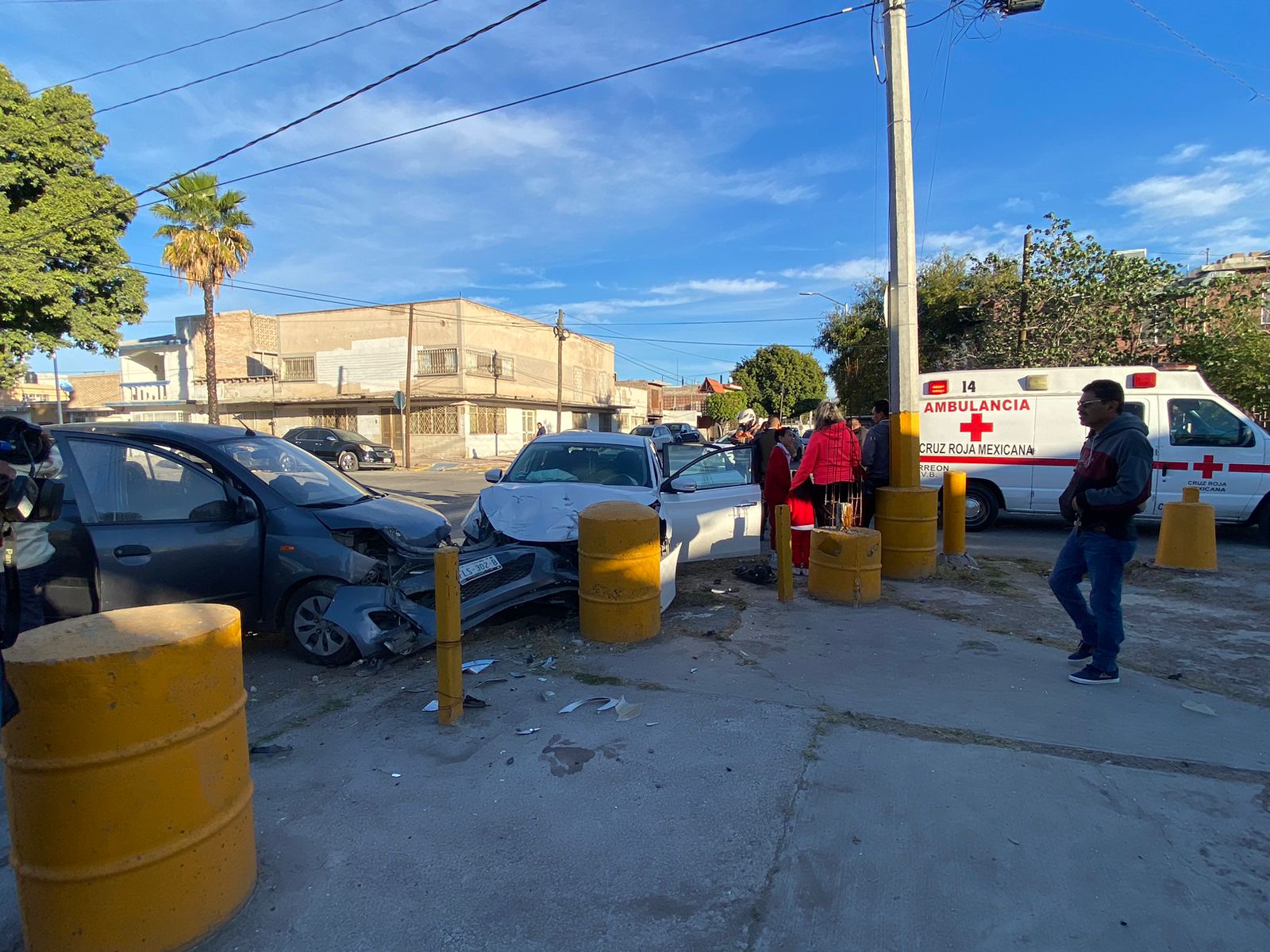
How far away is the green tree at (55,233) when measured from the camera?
1645 cm

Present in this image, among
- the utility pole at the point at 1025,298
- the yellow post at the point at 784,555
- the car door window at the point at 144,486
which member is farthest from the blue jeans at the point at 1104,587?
the utility pole at the point at 1025,298

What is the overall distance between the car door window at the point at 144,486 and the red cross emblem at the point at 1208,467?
11050 mm

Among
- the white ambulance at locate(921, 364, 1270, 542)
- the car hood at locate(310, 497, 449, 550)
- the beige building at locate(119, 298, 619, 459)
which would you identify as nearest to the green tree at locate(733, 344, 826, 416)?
the beige building at locate(119, 298, 619, 459)

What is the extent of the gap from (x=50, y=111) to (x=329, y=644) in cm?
2063

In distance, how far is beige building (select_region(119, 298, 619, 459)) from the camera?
32.6 metres

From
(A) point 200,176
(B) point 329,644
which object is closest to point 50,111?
(A) point 200,176

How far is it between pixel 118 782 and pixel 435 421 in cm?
3142

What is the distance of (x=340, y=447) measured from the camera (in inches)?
1003

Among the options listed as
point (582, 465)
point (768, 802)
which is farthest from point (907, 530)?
point (768, 802)

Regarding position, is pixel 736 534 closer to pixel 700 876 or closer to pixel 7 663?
pixel 700 876

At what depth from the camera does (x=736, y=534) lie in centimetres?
700

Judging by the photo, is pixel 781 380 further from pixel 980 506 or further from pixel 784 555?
pixel 784 555

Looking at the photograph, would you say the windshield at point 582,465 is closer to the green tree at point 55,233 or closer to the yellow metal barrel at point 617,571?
the yellow metal barrel at point 617,571

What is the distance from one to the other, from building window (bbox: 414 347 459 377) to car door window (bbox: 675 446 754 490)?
1092 inches
